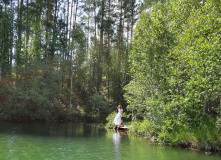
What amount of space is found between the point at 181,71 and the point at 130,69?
380 inches

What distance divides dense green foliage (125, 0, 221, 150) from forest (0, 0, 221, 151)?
5cm

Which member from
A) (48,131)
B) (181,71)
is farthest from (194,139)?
(48,131)

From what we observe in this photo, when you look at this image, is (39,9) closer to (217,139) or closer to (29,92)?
(29,92)

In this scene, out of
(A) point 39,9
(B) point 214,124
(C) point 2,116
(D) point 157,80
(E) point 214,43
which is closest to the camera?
(E) point 214,43

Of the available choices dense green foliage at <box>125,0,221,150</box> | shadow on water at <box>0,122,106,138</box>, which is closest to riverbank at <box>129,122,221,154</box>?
dense green foliage at <box>125,0,221,150</box>

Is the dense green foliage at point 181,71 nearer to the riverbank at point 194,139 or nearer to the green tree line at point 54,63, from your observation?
the riverbank at point 194,139

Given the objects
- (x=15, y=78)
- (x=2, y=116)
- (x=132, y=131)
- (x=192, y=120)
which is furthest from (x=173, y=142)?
(x=15, y=78)

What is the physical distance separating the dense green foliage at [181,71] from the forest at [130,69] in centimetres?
5

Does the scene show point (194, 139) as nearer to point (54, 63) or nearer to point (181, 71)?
point (181, 71)

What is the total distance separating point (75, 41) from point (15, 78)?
974 centimetres

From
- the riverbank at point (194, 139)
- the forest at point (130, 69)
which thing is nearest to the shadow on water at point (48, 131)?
the forest at point (130, 69)

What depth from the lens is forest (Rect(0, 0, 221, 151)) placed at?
441 inches

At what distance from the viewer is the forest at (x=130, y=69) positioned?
441 inches

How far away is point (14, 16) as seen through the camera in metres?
26.9
